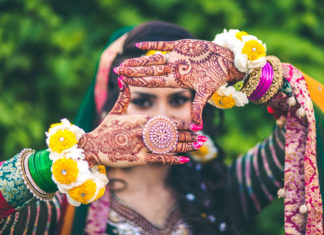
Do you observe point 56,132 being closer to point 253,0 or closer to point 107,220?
point 107,220

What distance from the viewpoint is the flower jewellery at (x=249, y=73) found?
141 cm

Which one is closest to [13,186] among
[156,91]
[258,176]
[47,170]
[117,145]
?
[47,170]

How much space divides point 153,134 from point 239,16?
154 centimetres

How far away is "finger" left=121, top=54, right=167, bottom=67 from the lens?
131cm

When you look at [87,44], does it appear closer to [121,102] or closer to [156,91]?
[156,91]

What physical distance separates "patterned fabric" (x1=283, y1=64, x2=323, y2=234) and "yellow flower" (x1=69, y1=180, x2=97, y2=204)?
675 millimetres

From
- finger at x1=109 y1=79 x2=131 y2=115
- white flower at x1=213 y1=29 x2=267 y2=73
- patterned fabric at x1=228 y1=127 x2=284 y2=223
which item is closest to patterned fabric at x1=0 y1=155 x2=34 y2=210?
finger at x1=109 y1=79 x2=131 y2=115

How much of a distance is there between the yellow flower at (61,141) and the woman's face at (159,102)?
1.55 feet

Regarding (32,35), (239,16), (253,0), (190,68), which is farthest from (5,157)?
(253,0)

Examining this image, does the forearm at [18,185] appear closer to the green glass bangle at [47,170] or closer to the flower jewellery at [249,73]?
the green glass bangle at [47,170]

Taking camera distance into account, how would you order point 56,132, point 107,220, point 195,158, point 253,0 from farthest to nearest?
point 253,0, point 195,158, point 107,220, point 56,132

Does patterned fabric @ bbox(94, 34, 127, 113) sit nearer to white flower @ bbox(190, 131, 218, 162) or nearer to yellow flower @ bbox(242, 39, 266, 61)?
white flower @ bbox(190, 131, 218, 162)

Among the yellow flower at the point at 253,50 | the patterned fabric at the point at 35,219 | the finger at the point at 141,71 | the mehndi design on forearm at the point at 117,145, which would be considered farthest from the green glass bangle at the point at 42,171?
the yellow flower at the point at 253,50

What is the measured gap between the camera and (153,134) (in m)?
1.24
